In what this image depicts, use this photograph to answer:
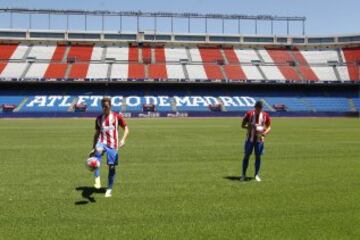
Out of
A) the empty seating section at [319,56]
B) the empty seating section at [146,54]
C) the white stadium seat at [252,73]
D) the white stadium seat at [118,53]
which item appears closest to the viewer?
the white stadium seat at [252,73]

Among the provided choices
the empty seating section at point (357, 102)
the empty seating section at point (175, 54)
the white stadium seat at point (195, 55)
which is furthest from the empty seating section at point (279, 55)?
the empty seating section at point (175, 54)

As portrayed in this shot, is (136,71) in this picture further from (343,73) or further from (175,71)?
(343,73)

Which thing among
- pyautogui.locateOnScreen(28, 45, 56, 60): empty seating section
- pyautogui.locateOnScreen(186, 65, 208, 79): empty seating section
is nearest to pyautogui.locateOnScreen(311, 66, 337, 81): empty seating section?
pyautogui.locateOnScreen(186, 65, 208, 79): empty seating section

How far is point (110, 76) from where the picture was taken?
Answer: 235 ft

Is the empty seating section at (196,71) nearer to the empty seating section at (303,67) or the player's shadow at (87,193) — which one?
the empty seating section at (303,67)

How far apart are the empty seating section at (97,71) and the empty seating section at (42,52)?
8.32m

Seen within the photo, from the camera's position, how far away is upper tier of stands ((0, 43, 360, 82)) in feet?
238

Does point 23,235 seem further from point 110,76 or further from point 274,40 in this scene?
point 274,40

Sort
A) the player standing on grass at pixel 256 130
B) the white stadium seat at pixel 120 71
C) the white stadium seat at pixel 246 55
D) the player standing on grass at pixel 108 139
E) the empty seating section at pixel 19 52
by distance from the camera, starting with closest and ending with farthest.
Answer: the player standing on grass at pixel 108 139
the player standing on grass at pixel 256 130
the white stadium seat at pixel 120 71
the empty seating section at pixel 19 52
the white stadium seat at pixel 246 55

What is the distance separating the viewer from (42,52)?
7844 cm

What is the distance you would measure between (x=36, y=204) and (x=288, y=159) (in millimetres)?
10224

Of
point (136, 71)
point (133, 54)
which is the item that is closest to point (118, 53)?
point (133, 54)

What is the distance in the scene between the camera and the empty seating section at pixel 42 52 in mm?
77000

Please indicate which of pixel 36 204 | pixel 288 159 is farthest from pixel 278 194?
pixel 288 159
